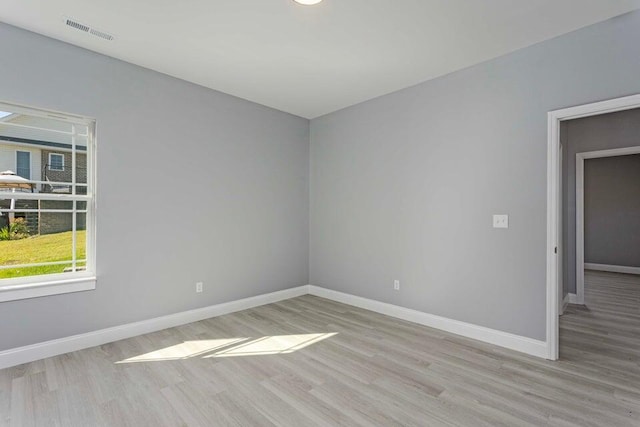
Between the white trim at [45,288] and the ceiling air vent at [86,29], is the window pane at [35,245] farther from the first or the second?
the ceiling air vent at [86,29]

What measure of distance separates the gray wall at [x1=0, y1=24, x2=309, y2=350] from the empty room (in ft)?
0.07

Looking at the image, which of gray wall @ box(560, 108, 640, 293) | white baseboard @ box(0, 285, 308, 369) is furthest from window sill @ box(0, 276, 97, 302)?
gray wall @ box(560, 108, 640, 293)

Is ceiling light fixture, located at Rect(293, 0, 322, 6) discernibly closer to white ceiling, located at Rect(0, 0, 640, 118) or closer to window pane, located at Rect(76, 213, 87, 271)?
white ceiling, located at Rect(0, 0, 640, 118)

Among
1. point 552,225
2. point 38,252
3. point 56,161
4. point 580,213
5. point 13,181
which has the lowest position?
point 38,252

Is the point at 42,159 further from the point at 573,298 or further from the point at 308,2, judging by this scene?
the point at 573,298

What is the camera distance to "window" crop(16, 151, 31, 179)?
268 cm

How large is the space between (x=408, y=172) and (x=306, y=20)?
6.61ft

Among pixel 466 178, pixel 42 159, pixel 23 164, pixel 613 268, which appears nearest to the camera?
pixel 23 164

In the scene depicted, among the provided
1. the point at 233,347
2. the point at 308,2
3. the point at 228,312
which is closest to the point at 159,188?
the point at 228,312

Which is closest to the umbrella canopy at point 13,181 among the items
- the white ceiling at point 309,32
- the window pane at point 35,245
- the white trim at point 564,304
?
the window pane at point 35,245

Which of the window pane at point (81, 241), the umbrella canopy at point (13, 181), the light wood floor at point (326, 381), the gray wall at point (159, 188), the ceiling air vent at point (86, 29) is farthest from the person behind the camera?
the window pane at point (81, 241)

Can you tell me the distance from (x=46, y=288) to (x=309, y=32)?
3118 mm

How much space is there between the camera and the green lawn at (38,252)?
2656 millimetres

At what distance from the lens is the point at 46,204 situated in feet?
9.29
